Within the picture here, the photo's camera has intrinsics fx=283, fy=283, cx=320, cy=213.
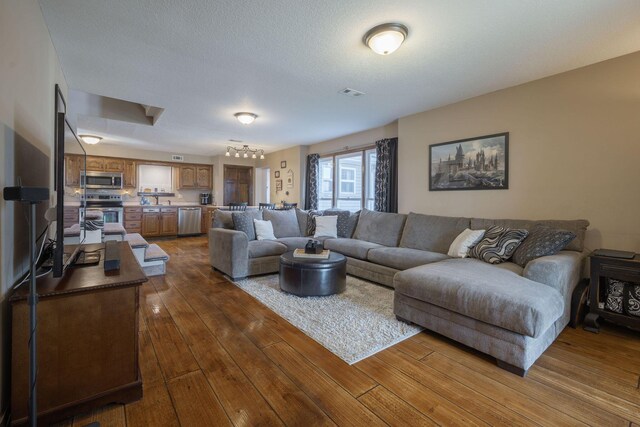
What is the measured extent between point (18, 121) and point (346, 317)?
265 cm

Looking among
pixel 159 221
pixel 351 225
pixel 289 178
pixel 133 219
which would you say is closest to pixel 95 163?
pixel 133 219

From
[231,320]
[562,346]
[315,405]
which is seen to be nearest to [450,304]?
[562,346]

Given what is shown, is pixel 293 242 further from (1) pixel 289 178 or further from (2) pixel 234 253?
(1) pixel 289 178

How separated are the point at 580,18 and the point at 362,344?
2.92 m

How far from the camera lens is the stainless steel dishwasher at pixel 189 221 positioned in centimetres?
786

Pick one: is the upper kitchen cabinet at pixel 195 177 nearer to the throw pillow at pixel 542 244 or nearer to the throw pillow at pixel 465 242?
the throw pillow at pixel 465 242

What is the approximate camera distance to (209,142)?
6707 millimetres

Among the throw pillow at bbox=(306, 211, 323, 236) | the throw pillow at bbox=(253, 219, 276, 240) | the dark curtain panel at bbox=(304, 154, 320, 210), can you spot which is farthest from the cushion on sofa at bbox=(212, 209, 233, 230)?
the dark curtain panel at bbox=(304, 154, 320, 210)

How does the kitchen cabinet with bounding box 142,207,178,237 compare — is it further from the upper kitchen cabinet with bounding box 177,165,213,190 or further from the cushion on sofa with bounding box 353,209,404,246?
the cushion on sofa with bounding box 353,209,404,246

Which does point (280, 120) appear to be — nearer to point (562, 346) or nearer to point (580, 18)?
point (580, 18)

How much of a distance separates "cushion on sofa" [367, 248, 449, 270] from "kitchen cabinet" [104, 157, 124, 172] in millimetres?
7042

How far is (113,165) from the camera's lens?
7258 millimetres

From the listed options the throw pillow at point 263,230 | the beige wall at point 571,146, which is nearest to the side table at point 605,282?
the beige wall at point 571,146

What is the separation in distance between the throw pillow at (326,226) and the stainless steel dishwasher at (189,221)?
4.62m
